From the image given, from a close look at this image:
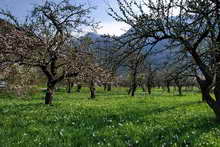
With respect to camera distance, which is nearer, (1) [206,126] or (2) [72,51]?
(1) [206,126]

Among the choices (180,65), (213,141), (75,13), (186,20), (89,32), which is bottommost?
(213,141)

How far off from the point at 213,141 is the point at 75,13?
1533 cm

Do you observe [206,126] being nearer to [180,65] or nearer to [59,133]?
[180,65]

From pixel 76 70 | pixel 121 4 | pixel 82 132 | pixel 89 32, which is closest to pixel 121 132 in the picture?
pixel 82 132

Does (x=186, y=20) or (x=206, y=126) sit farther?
(x=206, y=126)

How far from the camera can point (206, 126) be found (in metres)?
9.09

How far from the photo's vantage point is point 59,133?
744cm

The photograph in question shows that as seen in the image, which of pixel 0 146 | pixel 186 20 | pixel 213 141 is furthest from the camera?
pixel 186 20

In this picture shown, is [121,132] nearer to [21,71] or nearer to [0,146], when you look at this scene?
[0,146]

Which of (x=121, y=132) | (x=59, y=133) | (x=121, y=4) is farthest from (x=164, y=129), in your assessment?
(x=121, y=4)

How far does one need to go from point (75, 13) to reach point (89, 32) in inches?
76.7

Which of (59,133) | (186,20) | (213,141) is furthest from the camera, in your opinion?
(186,20)

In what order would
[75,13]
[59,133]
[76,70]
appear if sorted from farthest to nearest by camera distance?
[75,13] → [76,70] → [59,133]

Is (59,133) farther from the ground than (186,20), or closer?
closer
